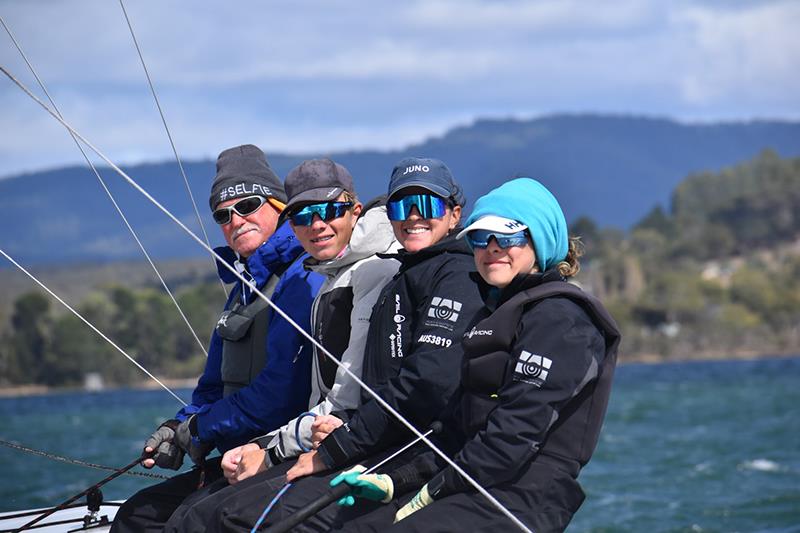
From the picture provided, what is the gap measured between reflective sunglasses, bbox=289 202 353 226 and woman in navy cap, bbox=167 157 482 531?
0.35 m

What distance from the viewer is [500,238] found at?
14.3ft

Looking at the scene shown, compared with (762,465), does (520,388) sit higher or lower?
higher

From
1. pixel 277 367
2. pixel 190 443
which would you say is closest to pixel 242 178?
pixel 277 367

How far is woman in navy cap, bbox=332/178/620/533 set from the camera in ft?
13.7

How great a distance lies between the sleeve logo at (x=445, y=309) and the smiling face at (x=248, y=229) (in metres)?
1.29

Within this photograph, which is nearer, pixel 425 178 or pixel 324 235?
pixel 425 178

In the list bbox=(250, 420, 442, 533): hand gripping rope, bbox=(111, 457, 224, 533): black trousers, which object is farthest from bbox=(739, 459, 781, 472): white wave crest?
bbox=(250, 420, 442, 533): hand gripping rope

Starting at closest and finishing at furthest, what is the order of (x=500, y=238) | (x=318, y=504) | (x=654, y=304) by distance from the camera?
(x=500, y=238)
(x=318, y=504)
(x=654, y=304)

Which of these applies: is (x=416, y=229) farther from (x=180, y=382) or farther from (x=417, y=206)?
(x=180, y=382)

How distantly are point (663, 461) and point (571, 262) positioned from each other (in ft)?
63.7

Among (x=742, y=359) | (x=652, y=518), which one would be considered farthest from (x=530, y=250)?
(x=742, y=359)

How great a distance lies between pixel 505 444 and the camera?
417 cm

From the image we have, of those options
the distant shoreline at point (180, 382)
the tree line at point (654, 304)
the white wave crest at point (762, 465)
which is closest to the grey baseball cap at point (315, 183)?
the white wave crest at point (762, 465)

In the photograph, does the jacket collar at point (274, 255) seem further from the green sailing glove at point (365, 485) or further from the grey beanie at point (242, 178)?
the green sailing glove at point (365, 485)
